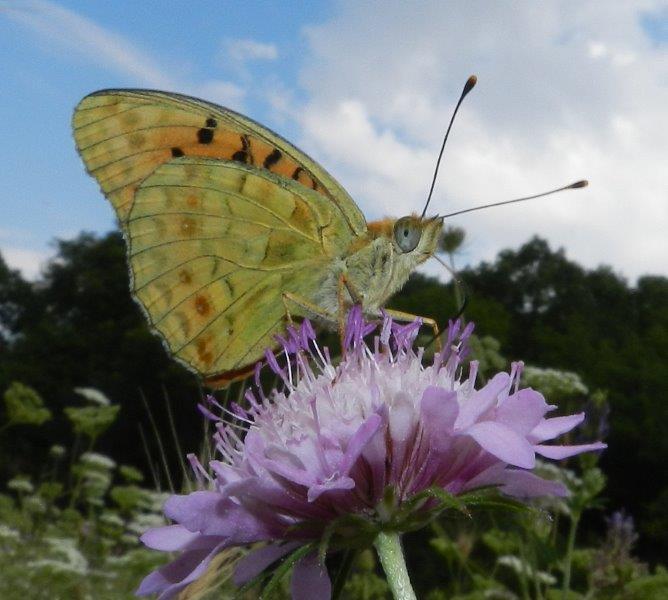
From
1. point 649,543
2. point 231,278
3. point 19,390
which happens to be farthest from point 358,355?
point 649,543

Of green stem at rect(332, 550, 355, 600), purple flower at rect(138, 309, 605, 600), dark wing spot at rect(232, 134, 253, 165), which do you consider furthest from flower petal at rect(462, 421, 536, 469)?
dark wing spot at rect(232, 134, 253, 165)

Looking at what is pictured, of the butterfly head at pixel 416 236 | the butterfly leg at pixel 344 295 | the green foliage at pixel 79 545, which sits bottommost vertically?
the green foliage at pixel 79 545

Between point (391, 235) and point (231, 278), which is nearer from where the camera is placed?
point (391, 235)

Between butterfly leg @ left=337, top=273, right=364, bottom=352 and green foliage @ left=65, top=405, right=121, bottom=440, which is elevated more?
green foliage @ left=65, top=405, right=121, bottom=440

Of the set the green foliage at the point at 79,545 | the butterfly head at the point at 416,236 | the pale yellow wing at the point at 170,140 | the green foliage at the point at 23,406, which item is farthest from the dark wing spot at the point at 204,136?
the green foliage at the point at 23,406

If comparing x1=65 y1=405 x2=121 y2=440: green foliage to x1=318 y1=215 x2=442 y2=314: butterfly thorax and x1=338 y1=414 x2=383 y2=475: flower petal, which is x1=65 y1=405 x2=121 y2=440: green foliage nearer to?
x1=318 y1=215 x2=442 y2=314: butterfly thorax

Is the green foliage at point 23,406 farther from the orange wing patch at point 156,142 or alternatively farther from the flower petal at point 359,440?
the flower petal at point 359,440

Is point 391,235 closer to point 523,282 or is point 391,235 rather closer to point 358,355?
point 358,355
